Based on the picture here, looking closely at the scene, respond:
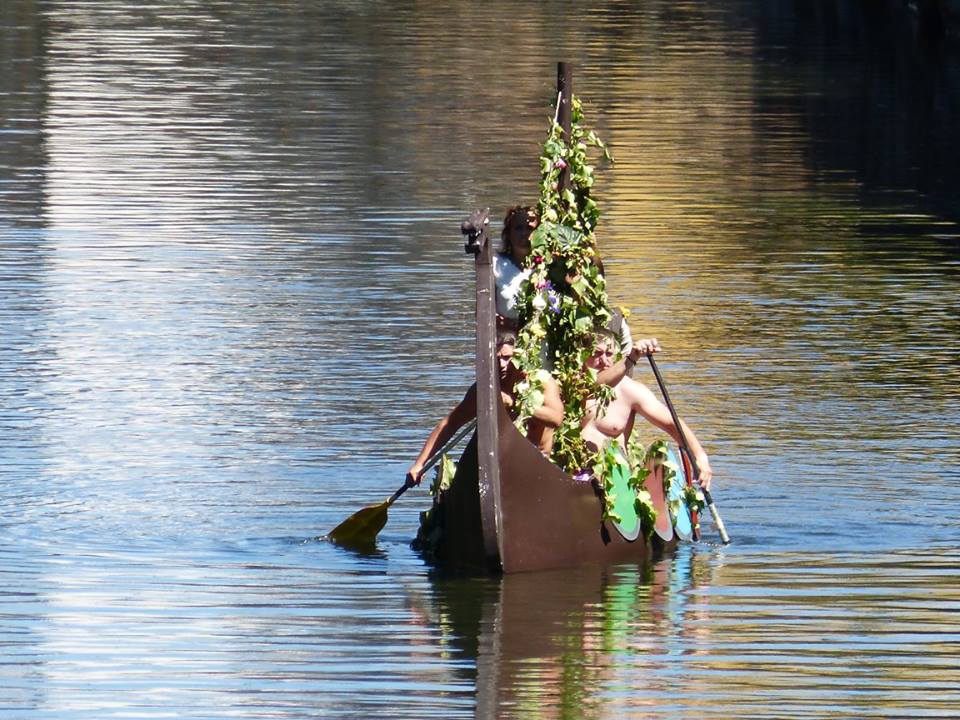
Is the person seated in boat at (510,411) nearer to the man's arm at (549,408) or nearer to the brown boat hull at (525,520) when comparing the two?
the man's arm at (549,408)

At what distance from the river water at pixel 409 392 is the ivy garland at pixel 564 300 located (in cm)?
83

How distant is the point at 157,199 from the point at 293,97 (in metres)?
12.8

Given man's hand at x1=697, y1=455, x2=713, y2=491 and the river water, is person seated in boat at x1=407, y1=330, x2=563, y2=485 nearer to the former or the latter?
the river water

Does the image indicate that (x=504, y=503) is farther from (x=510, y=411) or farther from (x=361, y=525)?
(x=361, y=525)

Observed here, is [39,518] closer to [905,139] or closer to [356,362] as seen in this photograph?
[356,362]

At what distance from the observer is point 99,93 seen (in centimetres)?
4141

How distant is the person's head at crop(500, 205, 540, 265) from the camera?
42.4ft

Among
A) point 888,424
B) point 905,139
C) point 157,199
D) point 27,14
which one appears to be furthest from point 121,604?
point 27,14

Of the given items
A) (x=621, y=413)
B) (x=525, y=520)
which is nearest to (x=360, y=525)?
(x=525, y=520)

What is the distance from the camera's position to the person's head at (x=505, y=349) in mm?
12953

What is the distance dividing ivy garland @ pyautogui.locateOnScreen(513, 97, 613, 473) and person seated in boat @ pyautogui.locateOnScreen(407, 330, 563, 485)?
6 centimetres

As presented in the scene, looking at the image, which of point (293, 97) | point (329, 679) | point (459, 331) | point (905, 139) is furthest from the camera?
point (293, 97)

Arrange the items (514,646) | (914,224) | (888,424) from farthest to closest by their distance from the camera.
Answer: (914,224) → (888,424) → (514,646)

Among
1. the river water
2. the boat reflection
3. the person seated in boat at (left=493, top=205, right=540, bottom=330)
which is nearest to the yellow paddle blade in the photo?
the river water
